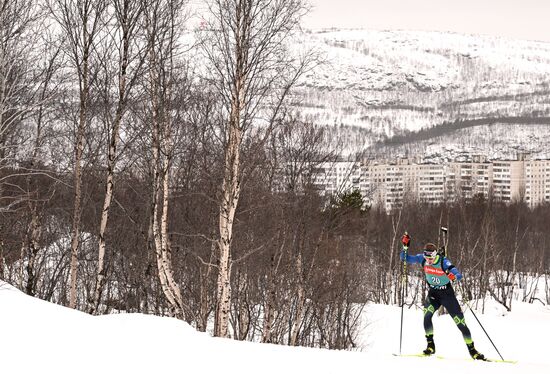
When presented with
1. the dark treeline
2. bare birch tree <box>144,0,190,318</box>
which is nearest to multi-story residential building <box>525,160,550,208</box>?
the dark treeline

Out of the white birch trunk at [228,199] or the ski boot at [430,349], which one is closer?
the ski boot at [430,349]

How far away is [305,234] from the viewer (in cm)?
2241

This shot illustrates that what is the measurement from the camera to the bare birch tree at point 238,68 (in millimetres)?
13133

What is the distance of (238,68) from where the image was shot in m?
13.3

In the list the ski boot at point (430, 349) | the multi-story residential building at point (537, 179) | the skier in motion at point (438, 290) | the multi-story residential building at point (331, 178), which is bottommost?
the ski boot at point (430, 349)

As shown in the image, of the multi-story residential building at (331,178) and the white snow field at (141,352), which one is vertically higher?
the multi-story residential building at (331,178)

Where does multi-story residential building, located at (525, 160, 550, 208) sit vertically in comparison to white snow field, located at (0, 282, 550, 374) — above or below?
above

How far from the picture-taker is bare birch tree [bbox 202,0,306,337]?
13.1 meters

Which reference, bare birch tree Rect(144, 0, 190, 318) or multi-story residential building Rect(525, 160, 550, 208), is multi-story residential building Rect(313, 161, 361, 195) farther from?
multi-story residential building Rect(525, 160, 550, 208)

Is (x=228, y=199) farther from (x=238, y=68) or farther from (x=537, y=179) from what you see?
(x=537, y=179)

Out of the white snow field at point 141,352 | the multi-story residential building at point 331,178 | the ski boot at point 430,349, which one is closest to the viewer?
the white snow field at point 141,352

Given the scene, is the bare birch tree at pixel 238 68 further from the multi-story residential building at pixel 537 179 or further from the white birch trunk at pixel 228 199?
the multi-story residential building at pixel 537 179

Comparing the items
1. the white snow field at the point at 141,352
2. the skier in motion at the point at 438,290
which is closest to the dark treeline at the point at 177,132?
the white snow field at the point at 141,352

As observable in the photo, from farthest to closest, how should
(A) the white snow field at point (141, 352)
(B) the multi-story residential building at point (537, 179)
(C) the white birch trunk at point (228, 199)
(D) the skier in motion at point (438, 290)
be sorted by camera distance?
(B) the multi-story residential building at point (537, 179) → (C) the white birch trunk at point (228, 199) → (D) the skier in motion at point (438, 290) → (A) the white snow field at point (141, 352)
